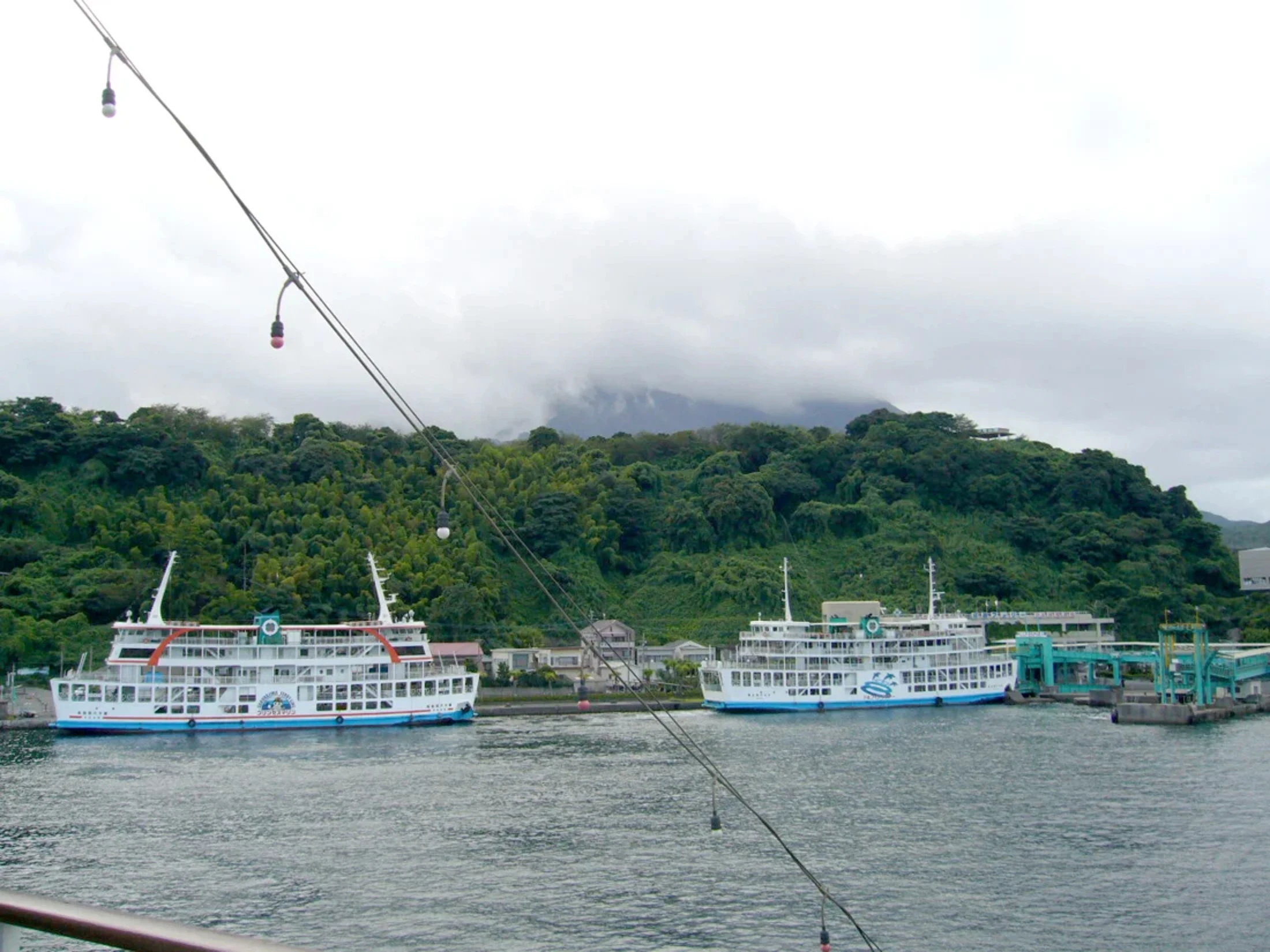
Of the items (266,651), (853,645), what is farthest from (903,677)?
(266,651)

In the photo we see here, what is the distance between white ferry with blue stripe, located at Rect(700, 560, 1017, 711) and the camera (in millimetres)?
40188

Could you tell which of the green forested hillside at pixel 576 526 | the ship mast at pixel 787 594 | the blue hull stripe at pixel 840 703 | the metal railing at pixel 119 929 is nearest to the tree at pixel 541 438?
the green forested hillside at pixel 576 526

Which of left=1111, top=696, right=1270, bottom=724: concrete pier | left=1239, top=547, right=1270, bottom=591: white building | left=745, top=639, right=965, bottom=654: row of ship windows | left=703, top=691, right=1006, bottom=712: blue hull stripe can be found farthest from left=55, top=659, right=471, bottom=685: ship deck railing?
left=1239, top=547, right=1270, bottom=591: white building

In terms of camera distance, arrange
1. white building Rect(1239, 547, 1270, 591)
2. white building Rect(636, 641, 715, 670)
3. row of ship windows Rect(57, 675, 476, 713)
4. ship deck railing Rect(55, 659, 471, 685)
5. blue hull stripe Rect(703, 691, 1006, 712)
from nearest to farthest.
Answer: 1. row of ship windows Rect(57, 675, 476, 713)
2. ship deck railing Rect(55, 659, 471, 685)
3. blue hull stripe Rect(703, 691, 1006, 712)
4. white building Rect(636, 641, 715, 670)
5. white building Rect(1239, 547, 1270, 591)

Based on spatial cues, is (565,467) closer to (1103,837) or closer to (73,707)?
(73,707)

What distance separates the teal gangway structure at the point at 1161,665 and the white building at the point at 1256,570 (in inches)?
290

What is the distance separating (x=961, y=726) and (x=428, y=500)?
30249 millimetres

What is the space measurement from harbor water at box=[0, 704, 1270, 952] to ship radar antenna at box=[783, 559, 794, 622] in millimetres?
14242

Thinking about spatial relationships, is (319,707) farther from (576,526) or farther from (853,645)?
(576,526)

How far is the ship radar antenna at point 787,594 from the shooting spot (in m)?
42.9

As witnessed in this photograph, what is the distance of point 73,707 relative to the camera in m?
33.3

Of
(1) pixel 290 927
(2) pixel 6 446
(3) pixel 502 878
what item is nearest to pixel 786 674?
(3) pixel 502 878

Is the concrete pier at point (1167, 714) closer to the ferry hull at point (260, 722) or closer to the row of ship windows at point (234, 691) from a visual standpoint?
the row of ship windows at point (234, 691)

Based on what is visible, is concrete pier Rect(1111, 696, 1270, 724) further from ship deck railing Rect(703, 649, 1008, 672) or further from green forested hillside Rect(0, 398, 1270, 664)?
green forested hillside Rect(0, 398, 1270, 664)
